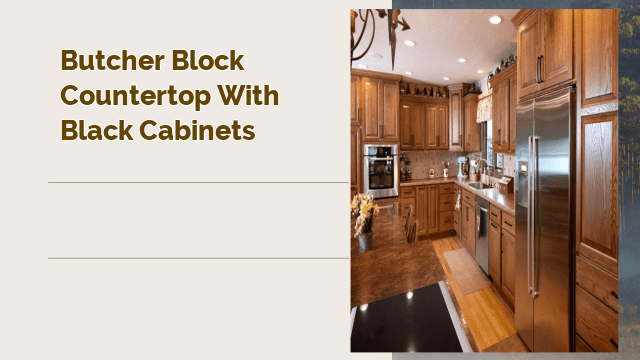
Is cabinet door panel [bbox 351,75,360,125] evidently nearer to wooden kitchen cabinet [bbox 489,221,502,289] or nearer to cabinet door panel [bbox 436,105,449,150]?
cabinet door panel [bbox 436,105,449,150]

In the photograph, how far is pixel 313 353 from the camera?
Answer: 1550 millimetres

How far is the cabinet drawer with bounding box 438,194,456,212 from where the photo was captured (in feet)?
4.91

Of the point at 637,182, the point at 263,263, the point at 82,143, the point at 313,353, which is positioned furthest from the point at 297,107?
the point at 637,182

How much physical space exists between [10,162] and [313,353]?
4.91ft

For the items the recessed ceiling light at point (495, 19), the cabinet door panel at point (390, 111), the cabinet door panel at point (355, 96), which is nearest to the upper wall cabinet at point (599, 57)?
the recessed ceiling light at point (495, 19)

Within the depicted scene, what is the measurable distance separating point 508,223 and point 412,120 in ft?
1.85

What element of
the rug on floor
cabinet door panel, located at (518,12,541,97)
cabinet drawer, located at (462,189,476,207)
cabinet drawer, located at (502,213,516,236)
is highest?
cabinet door panel, located at (518,12,541,97)

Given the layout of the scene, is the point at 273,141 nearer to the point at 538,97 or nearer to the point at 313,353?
the point at 313,353

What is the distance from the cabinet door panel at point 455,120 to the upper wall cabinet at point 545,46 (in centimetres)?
24

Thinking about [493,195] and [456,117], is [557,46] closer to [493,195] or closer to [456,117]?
[456,117]

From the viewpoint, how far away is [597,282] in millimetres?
1345

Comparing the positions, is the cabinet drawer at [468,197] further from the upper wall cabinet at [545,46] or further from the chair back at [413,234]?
the upper wall cabinet at [545,46]

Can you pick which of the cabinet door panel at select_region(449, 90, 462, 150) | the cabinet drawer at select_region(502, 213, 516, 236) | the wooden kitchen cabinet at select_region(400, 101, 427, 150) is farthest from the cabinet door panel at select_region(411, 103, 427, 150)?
the cabinet drawer at select_region(502, 213, 516, 236)

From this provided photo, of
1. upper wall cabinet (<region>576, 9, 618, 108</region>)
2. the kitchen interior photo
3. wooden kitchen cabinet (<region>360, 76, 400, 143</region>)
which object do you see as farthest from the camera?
wooden kitchen cabinet (<region>360, 76, 400, 143</region>)
